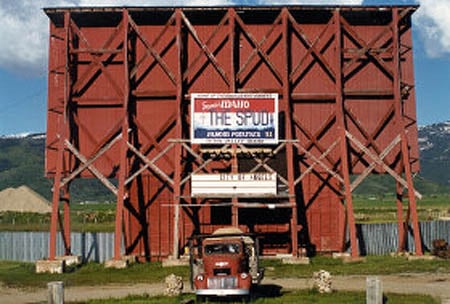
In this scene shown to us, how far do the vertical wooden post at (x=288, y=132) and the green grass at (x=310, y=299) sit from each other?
38.3ft

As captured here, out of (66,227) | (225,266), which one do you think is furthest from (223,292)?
(66,227)

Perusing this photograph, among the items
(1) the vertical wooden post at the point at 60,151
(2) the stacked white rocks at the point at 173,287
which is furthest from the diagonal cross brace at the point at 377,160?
(2) the stacked white rocks at the point at 173,287

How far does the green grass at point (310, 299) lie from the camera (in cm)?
2100

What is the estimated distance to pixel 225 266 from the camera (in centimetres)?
2109

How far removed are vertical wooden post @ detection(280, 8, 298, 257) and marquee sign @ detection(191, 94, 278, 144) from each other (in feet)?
5.15

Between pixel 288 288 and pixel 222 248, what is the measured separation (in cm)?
470

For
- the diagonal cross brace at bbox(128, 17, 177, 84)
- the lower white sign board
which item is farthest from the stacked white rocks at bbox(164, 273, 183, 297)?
the diagonal cross brace at bbox(128, 17, 177, 84)

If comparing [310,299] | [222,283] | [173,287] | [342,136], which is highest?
[342,136]

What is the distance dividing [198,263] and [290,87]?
17957mm

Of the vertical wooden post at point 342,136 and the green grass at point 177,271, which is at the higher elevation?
the vertical wooden post at point 342,136

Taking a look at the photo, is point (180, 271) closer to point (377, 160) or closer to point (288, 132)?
point (288, 132)

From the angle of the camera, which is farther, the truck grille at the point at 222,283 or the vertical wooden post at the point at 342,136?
the vertical wooden post at the point at 342,136

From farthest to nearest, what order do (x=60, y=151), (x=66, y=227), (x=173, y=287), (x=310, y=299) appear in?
(x=66, y=227), (x=60, y=151), (x=173, y=287), (x=310, y=299)

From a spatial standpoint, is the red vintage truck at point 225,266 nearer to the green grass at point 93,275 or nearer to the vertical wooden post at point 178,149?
the green grass at point 93,275
